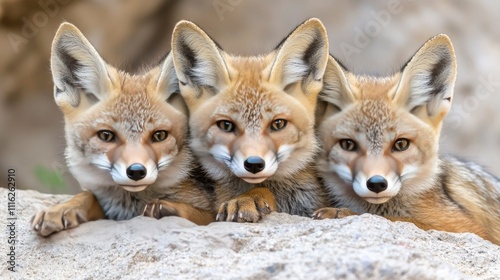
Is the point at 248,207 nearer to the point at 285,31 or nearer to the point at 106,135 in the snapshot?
the point at 106,135

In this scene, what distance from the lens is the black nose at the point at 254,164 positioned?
414cm

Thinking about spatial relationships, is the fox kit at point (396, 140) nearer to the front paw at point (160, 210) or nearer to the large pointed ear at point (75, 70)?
the front paw at point (160, 210)

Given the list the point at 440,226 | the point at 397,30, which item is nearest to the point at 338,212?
the point at 440,226

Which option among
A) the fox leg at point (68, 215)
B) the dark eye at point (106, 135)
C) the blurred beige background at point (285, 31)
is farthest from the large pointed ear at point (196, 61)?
the blurred beige background at point (285, 31)

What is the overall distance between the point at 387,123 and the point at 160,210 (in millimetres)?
1478

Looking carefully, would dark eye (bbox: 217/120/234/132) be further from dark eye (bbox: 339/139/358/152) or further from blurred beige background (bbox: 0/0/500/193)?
blurred beige background (bbox: 0/0/500/193)

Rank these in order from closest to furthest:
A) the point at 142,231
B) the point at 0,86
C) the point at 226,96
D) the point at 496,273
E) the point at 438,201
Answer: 1. the point at 496,273
2. the point at 142,231
3. the point at 226,96
4. the point at 438,201
5. the point at 0,86

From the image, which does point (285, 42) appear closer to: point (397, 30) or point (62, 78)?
point (62, 78)

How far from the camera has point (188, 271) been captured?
3504 millimetres

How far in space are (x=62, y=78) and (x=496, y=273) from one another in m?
2.80

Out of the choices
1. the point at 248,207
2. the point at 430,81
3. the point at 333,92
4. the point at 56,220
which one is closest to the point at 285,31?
the point at 333,92

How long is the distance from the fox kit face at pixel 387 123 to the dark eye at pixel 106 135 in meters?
1.33

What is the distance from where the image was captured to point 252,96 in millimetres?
4461

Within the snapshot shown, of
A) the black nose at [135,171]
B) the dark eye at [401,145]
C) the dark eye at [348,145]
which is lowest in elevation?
the black nose at [135,171]
